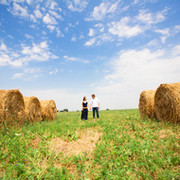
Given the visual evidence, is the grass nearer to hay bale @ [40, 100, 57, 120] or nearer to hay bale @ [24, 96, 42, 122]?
hay bale @ [24, 96, 42, 122]

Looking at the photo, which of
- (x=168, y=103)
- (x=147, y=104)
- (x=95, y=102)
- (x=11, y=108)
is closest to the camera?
(x=11, y=108)

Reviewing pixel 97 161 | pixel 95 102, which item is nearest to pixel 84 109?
pixel 95 102

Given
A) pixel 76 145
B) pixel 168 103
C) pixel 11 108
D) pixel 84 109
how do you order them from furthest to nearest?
pixel 84 109 → pixel 168 103 → pixel 11 108 → pixel 76 145

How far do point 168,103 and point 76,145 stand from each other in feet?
21.7

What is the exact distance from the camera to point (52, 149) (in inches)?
201

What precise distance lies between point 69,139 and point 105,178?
285cm

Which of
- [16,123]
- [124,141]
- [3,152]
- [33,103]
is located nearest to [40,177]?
[3,152]

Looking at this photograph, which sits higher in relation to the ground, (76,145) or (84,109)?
(84,109)

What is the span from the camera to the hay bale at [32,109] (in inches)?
401

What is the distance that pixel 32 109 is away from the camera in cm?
1074

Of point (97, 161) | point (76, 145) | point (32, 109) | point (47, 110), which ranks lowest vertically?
point (97, 161)

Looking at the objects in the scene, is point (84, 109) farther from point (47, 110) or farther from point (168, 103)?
point (168, 103)

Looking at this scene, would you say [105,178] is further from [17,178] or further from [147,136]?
[147,136]

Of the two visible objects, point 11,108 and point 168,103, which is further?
point 168,103
